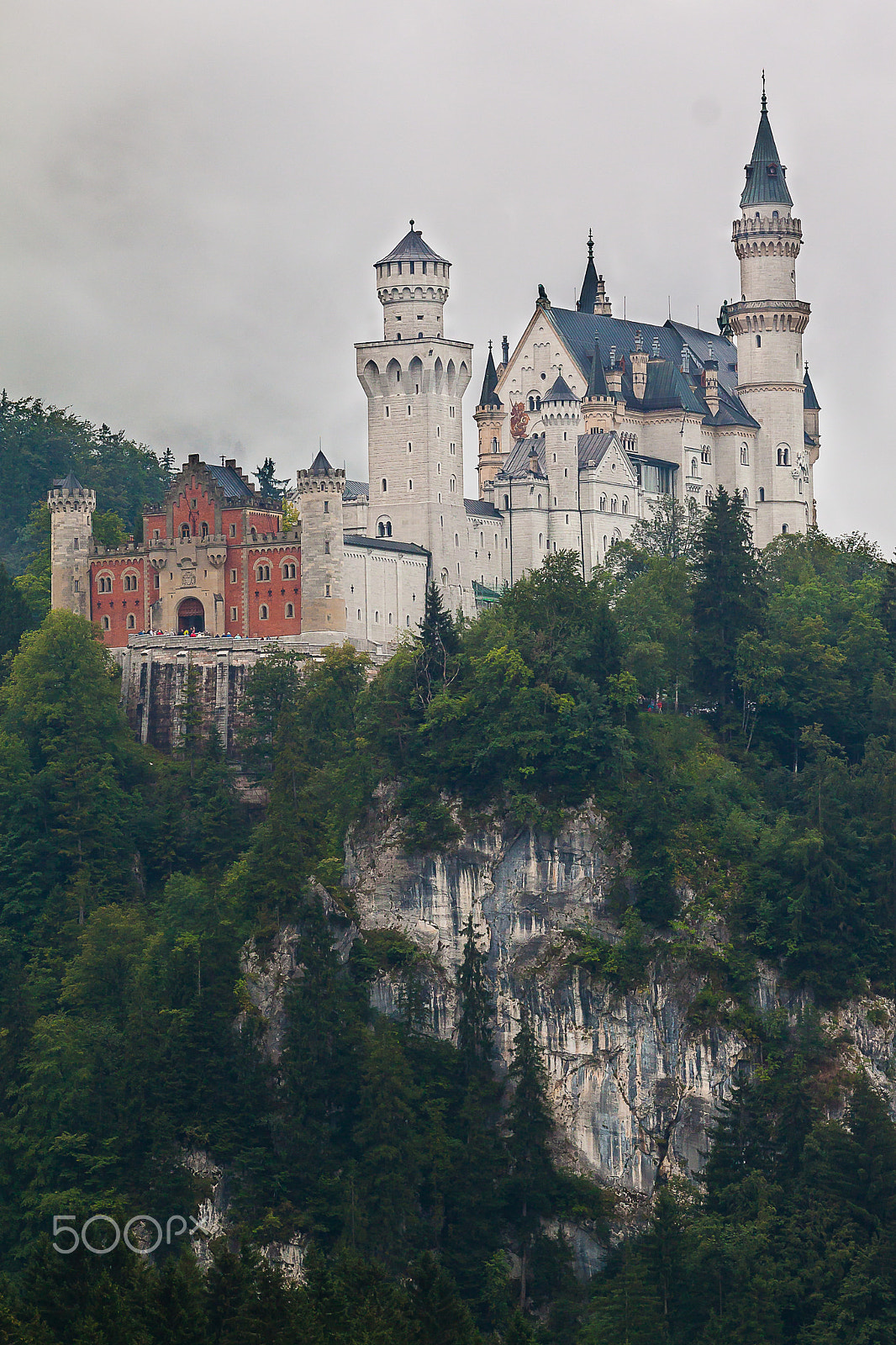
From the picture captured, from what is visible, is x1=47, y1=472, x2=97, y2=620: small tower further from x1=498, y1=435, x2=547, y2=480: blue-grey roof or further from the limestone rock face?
the limestone rock face

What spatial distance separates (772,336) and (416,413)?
22280mm

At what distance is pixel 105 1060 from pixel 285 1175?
6.73m

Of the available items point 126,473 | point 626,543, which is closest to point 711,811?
point 626,543

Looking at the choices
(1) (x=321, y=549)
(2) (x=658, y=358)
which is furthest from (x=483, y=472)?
(1) (x=321, y=549)

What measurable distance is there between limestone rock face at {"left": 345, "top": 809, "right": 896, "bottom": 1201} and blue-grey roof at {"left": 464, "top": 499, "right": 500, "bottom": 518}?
23699mm

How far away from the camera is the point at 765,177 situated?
129m

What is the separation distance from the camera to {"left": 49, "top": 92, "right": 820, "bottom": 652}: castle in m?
109

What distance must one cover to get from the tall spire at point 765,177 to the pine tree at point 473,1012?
4680cm

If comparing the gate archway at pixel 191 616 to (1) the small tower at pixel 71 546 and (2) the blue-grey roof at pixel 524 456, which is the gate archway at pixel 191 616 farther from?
(2) the blue-grey roof at pixel 524 456

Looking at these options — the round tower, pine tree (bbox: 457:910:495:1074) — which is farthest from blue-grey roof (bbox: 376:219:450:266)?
pine tree (bbox: 457:910:495:1074)

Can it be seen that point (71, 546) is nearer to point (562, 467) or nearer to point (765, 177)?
point (562, 467)

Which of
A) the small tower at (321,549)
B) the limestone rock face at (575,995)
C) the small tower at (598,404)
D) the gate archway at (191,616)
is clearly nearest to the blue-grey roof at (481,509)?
the small tower at (598,404)

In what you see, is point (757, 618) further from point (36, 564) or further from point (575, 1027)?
point (36, 564)

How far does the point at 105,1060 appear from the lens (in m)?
89.6
